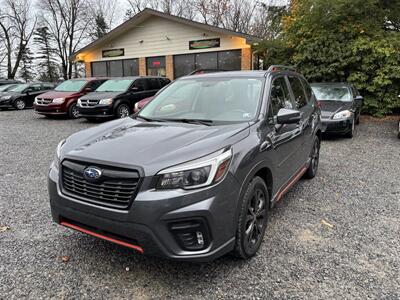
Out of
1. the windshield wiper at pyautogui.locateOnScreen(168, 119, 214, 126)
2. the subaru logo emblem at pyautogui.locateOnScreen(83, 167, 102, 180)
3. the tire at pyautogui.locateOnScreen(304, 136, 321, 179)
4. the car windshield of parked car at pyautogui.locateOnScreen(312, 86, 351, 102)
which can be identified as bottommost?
the tire at pyautogui.locateOnScreen(304, 136, 321, 179)

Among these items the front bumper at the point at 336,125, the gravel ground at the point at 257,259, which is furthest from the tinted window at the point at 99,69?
the gravel ground at the point at 257,259

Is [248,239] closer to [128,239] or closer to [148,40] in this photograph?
[128,239]

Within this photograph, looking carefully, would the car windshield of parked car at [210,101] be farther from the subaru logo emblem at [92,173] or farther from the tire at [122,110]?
the tire at [122,110]

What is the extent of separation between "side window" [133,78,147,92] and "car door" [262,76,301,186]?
30.9 ft

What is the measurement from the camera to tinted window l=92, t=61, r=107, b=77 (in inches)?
878

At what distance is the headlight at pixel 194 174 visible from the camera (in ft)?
7.57

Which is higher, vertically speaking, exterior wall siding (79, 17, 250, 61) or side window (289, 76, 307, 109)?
exterior wall siding (79, 17, 250, 61)

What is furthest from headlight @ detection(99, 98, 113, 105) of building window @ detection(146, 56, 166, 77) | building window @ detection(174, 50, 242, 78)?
building window @ detection(146, 56, 166, 77)

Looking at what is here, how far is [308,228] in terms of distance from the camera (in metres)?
3.60

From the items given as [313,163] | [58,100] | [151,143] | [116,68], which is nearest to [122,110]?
[58,100]

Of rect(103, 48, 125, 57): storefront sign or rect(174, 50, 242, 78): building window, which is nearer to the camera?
rect(174, 50, 242, 78): building window

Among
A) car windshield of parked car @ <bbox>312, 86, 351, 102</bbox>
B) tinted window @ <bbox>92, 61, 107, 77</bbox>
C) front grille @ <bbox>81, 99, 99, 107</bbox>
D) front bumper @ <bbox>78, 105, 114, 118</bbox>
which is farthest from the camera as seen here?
tinted window @ <bbox>92, 61, 107, 77</bbox>

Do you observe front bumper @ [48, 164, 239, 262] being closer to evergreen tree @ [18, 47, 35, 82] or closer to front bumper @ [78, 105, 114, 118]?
front bumper @ [78, 105, 114, 118]

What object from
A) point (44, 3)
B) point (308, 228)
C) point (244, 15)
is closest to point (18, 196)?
point (308, 228)
